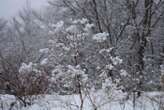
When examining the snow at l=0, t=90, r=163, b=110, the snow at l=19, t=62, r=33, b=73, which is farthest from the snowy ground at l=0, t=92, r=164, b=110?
the snow at l=19, t=62, r=33, b=73

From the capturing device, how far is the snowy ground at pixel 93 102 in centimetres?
674

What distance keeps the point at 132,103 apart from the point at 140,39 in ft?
15.9

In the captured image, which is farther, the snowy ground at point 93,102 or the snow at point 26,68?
the snow at point 26,68

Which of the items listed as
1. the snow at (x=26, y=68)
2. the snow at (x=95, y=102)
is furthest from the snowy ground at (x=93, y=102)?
the snow at (x=26, y=68)

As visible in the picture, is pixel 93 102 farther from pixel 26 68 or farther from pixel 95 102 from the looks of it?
pixel 26 68

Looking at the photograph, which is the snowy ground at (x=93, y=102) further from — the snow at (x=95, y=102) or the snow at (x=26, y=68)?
the snow at (x=26, y=68)

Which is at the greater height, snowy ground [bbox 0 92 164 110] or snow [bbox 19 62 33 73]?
snow [bbox 19 62 33 73]

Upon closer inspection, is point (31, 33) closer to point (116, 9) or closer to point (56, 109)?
point (116, 9)

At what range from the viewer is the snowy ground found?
6.74m

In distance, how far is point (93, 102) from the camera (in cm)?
676

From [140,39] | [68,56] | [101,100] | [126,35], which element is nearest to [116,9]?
[126,35]

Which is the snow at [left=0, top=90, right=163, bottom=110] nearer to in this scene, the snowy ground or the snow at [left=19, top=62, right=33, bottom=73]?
the snowy ground

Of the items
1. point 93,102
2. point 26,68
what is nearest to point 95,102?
point 93,102

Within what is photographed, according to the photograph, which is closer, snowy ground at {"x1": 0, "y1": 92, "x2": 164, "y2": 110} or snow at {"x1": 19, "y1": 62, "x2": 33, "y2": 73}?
snowy ground at {"x1": 0, "y1": 92, "x2": 164, "y2": 110}
